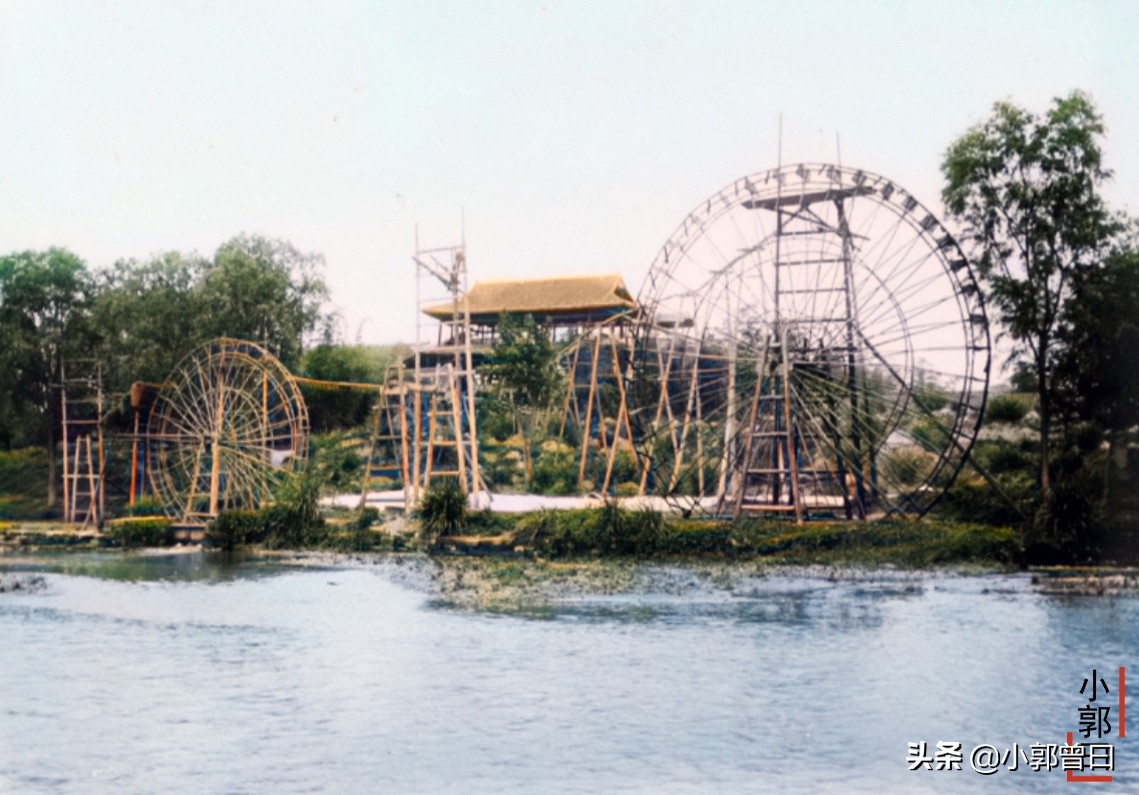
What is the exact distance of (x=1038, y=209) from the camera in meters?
25.5

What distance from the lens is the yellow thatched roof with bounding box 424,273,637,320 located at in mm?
36281

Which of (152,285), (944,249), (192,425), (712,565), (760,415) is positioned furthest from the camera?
(152,285)

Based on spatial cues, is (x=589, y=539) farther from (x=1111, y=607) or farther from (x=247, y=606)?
(x=1111, y=607)

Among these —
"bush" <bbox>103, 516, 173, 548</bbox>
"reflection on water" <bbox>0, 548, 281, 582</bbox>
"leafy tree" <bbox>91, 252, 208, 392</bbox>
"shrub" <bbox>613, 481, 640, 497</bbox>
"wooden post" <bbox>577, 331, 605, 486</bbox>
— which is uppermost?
"leafy tree" <bbox>91, 252, 208, 392</bbox>

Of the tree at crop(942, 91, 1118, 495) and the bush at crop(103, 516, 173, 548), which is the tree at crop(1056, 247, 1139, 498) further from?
the bush at crop(103, 516, 173, 548)

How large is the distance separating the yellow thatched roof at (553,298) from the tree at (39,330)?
979cm

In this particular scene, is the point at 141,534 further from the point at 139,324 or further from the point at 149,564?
the point at 139,324

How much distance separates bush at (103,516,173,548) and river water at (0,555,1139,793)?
6.41 meters

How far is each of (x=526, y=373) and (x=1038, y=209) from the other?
1330 cm

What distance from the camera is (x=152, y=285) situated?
34.3 meters

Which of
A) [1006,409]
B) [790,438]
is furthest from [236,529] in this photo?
[1006,409]

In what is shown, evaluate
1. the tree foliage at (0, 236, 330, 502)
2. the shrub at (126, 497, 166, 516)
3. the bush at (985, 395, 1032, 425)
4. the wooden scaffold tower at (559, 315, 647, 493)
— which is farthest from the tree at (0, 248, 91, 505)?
the bush at (985, 395, 1032, 425)

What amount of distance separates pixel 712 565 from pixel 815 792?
35.3 ft

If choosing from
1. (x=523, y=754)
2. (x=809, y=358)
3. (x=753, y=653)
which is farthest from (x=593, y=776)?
(x=809, y=358)
